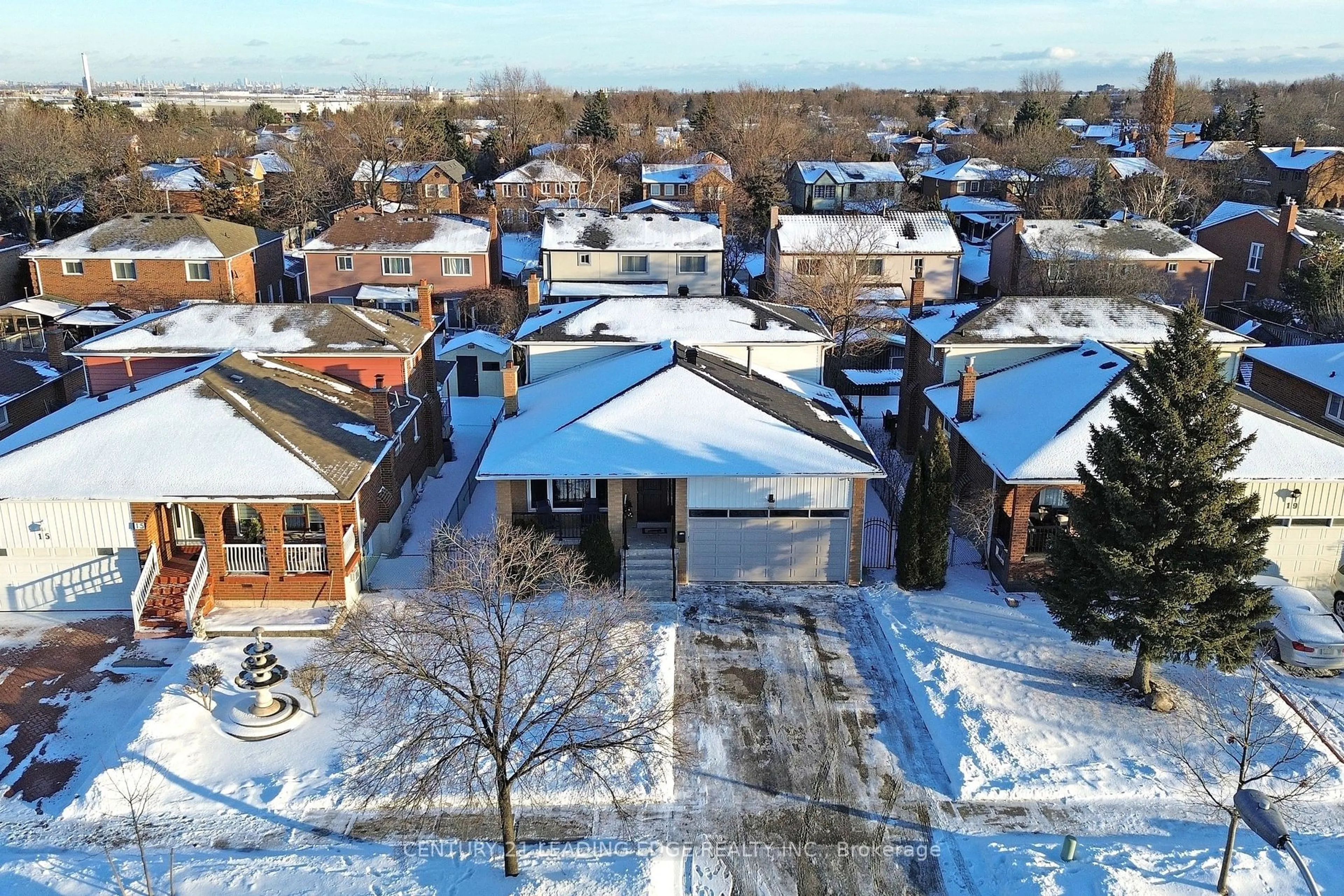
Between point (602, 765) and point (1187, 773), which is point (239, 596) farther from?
point (1187, 773)

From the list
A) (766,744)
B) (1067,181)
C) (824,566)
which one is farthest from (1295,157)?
(766,744)

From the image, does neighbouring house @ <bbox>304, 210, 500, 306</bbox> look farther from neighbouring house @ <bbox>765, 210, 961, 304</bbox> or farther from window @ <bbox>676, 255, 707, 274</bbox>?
neighbouring house @ <bbox>765, 210, 961, 304</bbox>

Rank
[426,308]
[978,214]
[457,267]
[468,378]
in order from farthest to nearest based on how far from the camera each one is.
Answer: [978,214] < [457,267] < [468,378] < [426,308]

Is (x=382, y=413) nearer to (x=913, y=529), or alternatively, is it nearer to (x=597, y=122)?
→ (x=913, y=529)

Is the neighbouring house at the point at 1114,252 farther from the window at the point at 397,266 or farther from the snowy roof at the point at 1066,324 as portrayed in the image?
the window at the point at 397,266

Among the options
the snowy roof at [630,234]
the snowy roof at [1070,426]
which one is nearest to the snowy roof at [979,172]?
the snowy roof at [630,234]

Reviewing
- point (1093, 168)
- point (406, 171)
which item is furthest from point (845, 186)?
point (406, 171)

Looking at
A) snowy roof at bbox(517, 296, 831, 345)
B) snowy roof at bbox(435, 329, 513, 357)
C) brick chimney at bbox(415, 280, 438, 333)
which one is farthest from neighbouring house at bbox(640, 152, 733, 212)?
brick chimney at bbox(415, 280, 438, 333)
